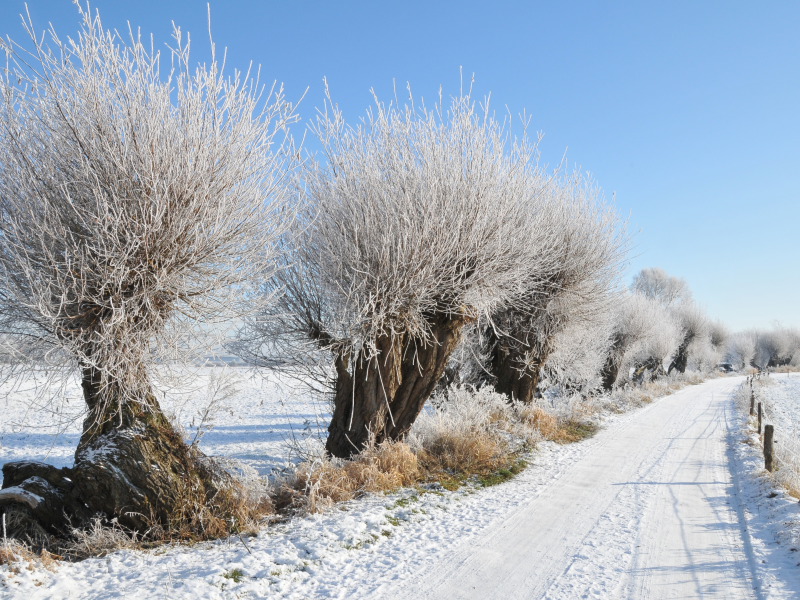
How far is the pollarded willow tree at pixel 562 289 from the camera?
35.9 ft

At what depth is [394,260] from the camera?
666 cm

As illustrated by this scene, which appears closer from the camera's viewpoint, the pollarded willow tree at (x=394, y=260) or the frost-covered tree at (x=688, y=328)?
the pollarded willow tree at (x=394, y=260)

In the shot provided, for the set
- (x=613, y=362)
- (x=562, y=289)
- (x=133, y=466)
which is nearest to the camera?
(x=133, y=466)

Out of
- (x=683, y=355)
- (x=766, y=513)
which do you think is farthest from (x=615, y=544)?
(x=683, y=355)

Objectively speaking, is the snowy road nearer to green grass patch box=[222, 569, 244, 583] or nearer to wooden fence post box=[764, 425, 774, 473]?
wooden fence post box=[764, 425, 774, 473]

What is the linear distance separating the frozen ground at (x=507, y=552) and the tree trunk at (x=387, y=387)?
1.41 m

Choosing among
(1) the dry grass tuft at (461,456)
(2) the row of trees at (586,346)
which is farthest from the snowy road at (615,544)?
(2) the row of trees at (586,346)

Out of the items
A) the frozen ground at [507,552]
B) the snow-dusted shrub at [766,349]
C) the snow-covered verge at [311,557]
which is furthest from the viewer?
the snow-dusted shrub at [766,349]

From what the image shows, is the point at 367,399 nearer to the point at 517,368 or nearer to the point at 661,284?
the point at 517,368

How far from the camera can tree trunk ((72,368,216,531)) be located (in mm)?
4996

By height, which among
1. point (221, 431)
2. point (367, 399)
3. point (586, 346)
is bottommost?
point (221, 431)

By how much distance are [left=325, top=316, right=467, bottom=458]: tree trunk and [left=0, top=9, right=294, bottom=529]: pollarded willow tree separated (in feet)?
9.03

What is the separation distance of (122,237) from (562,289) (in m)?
9.35

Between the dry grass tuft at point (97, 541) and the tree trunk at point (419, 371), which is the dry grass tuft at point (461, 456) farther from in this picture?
the dry grass tuft at point (97, 541)
